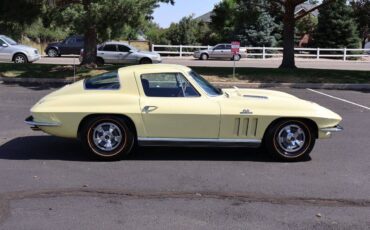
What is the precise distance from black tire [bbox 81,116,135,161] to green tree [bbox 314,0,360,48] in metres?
41.6

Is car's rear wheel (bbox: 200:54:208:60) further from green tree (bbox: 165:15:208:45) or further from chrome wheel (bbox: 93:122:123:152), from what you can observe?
chrome wheel (bbox: 93:122:123:152)

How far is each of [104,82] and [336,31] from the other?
4251 centimetres

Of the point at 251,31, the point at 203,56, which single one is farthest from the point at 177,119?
the point at 251,31

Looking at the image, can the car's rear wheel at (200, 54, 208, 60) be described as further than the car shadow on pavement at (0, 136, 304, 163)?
Yes

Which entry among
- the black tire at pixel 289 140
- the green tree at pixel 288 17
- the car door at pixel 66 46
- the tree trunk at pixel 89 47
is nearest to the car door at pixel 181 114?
the black tire at pixel 289 140

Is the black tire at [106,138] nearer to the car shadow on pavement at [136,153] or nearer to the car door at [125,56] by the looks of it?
the car shadow on pavement at [136,153]

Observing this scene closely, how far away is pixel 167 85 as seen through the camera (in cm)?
741

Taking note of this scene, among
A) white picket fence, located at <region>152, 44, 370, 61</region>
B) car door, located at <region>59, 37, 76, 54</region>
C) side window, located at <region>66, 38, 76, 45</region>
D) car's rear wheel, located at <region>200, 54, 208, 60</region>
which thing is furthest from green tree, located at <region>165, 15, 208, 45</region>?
car door, located at <region>59, 37, 76, 54</region>

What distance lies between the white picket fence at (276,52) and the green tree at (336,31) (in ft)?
7.63

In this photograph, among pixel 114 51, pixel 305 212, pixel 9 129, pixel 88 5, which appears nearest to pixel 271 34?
pixel 114 51

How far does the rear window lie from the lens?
291 inches

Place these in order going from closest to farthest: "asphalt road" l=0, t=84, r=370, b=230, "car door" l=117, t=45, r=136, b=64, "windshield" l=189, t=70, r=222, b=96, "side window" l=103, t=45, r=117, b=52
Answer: "asphalt road" l=0, t=84, r=370, b=230 → "windshield" l=189, t=70, r=222, b=96 → "car door" l=117, t=45, r=136, b=64 → "side window" l=103, t=45, r=117, b=52

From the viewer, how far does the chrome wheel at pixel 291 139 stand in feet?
23.7

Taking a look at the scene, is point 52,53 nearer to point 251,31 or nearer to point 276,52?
point 251,31
